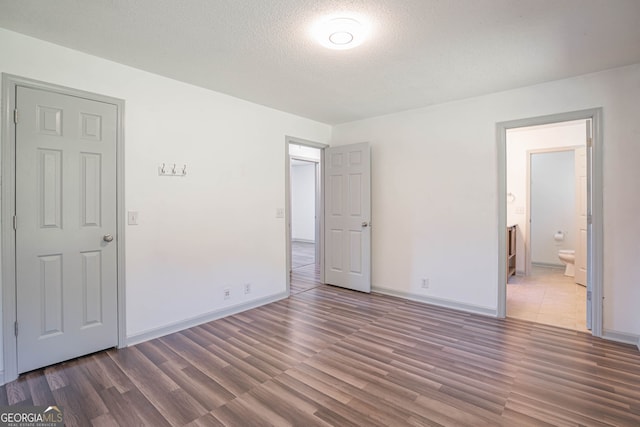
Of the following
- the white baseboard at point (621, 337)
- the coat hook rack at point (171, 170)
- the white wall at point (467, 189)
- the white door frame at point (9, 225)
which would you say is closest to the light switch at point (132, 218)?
the coat hook rack at point (171, 170)

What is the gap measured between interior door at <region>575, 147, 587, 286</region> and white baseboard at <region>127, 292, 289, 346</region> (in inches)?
178

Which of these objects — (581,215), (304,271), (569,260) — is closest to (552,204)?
(569,260)

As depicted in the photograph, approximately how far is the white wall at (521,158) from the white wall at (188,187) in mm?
4063

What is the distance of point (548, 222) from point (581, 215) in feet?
5.12

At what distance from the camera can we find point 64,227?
2426mm

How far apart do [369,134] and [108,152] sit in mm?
3172

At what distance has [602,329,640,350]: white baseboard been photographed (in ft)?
8.93

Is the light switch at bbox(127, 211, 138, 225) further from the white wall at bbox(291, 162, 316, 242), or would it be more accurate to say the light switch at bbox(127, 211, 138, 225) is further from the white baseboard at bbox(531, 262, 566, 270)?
the white wall at bbox(291, 162, 316, 242)

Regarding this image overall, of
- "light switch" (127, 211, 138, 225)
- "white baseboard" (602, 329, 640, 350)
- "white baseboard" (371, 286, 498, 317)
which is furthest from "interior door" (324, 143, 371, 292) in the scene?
"light switch" (127, 211, 138, 225)

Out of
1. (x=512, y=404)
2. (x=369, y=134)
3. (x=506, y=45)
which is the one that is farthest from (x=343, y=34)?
(x=512, y=404)

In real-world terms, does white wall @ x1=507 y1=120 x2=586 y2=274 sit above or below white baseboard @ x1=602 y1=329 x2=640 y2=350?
above

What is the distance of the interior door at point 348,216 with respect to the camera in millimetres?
4305

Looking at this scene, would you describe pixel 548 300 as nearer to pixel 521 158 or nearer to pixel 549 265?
pixel 521 158

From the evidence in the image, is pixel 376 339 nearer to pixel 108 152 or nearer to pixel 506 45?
pixel 506 45
